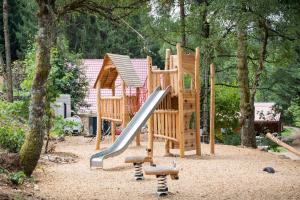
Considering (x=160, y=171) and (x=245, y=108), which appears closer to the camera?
(x=160, y=171)

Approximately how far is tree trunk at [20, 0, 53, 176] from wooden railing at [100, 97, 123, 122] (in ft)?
22.3

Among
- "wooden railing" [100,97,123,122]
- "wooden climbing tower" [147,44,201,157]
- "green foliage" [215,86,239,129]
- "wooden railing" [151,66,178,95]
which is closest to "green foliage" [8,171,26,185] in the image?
"wooden climbing tower" [147,44,201,157]

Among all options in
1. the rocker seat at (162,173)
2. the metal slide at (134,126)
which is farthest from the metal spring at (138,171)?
the metal slide at (134,126)

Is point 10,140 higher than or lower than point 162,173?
higher

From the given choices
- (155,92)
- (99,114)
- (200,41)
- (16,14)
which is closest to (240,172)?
(155,92)

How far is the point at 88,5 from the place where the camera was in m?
8.73

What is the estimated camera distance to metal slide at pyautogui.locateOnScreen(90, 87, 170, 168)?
1202 cm

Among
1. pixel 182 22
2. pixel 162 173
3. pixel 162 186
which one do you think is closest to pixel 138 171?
pixel 162 186

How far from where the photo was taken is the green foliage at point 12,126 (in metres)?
11.6

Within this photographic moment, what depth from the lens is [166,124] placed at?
1350 cm

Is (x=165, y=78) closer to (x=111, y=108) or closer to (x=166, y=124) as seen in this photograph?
(x=166, y=124)

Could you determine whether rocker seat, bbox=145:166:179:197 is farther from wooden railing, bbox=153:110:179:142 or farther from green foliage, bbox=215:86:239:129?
green foliage, bbox=215:86:239:129

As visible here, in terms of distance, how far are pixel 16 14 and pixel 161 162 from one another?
90.6ft

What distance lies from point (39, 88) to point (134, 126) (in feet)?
13.7
